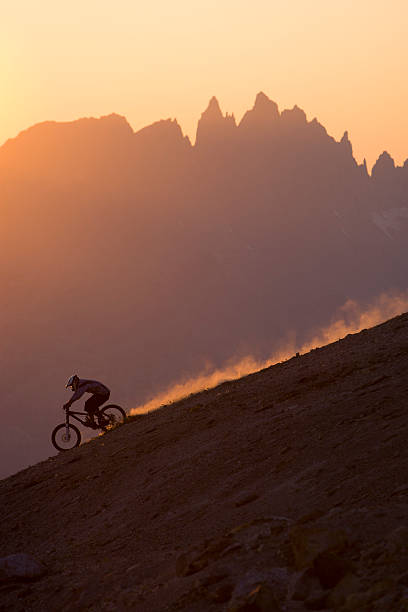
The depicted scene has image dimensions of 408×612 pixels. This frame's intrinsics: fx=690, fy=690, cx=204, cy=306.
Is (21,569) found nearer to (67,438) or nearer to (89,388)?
(89,388)

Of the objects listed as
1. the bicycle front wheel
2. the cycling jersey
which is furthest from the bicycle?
the cycling jersey

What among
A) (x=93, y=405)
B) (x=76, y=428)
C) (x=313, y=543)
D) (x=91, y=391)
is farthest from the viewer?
(x=76, y=428)

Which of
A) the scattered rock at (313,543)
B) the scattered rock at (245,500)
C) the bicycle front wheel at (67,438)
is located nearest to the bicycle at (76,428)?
the bicycle front wheel at (67,438)

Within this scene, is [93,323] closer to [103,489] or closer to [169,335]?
[169,335]

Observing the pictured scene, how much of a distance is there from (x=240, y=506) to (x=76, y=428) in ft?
36.2

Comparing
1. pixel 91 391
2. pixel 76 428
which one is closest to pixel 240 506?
pixel 91 391

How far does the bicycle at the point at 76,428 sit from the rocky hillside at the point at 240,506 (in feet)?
8.19

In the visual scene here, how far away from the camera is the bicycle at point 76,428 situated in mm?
18438

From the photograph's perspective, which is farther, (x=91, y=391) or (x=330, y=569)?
(x=91, y=391)

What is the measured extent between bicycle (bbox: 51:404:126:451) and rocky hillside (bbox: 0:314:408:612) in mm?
2496

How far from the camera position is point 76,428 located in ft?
61.3

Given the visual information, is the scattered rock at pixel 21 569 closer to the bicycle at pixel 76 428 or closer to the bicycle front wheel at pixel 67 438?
the bicycle at pixel 76 428

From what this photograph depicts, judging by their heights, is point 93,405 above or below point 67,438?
above

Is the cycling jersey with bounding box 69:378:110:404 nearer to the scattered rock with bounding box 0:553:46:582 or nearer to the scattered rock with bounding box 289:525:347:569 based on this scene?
the scattered rock with bounding box 0:553:46:582
